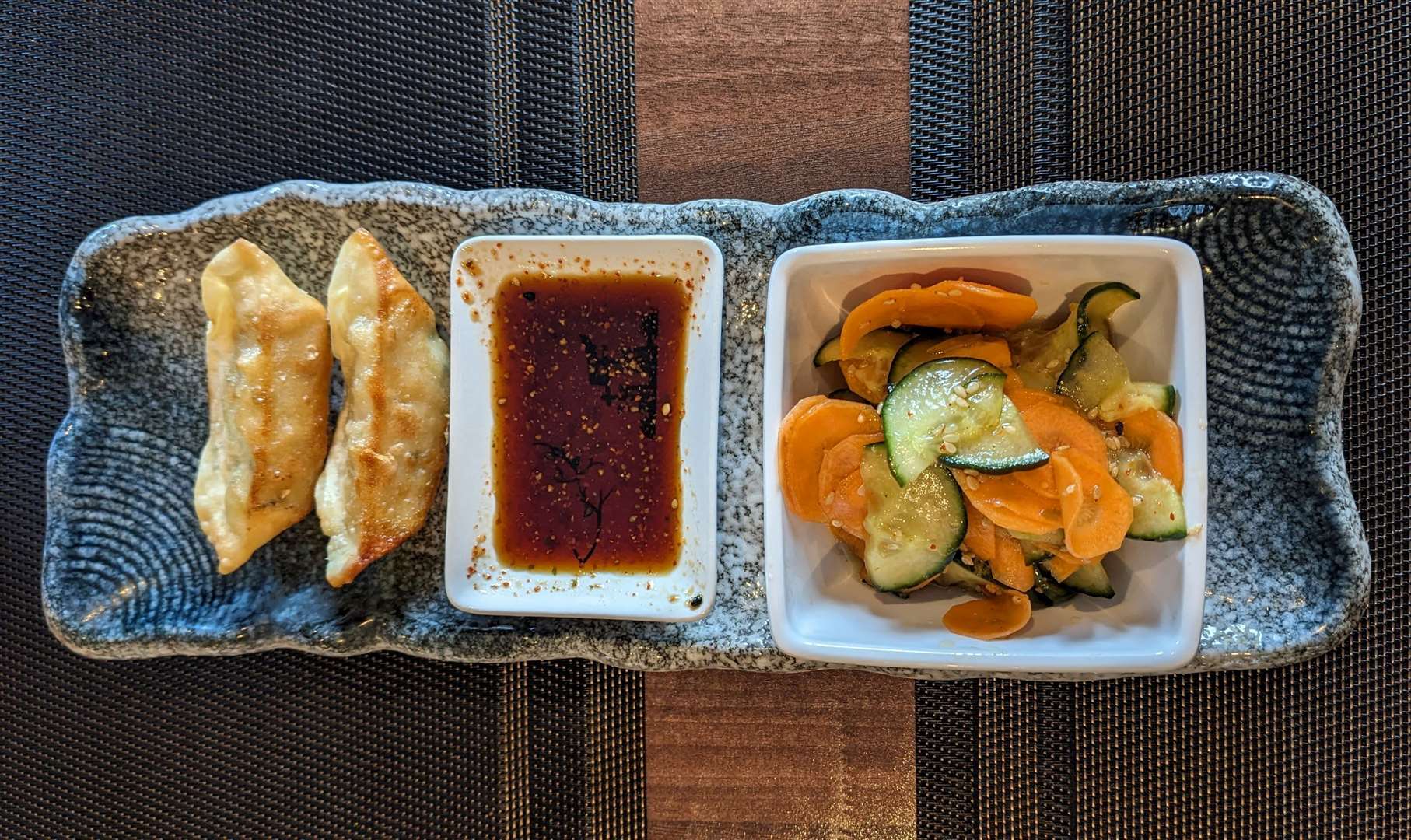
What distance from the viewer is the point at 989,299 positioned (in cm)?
176

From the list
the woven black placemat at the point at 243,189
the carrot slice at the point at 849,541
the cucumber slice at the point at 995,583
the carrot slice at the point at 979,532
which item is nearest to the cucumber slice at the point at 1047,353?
the carrot slice at the point at 979,532

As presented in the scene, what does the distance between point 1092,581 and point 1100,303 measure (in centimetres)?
62

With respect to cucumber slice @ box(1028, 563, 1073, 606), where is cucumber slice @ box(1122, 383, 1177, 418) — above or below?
above

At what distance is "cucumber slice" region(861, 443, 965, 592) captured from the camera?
1.73m

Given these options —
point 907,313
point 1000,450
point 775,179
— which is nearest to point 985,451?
point 1000,450

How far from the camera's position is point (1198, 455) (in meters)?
1.73

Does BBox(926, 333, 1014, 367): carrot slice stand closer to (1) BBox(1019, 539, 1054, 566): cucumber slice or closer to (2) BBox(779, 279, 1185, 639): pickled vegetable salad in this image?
(2) BBox(779, 279, 1185, 639): pickled vegetable salad

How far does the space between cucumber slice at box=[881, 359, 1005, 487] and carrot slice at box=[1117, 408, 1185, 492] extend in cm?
33

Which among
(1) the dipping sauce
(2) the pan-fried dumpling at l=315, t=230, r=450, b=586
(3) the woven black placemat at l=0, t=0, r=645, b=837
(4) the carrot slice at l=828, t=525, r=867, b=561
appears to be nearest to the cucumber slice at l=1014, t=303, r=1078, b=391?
(4) the carrot slice at l=828, t=525, r=867, b=561

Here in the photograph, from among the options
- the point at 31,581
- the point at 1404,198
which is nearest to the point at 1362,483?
the point at 1404,198

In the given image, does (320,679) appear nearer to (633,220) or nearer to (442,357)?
(442,357)

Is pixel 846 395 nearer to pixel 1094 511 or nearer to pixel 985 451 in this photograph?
pixel 985 451

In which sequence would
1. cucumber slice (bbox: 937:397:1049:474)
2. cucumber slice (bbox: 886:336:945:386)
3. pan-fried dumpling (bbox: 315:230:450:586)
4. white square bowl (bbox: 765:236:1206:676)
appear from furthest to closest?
pan-fried dumpling (bbox: 315:230:450:586) → cucumber slice (bbox: 886:336:945:386) → white square bowl (bbox: 765:236:1206:676) → cucumber slice (bbox: 937:397:1049:474)

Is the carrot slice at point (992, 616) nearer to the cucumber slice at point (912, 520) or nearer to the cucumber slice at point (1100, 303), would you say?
the cucumber slice at point (912, 520)
